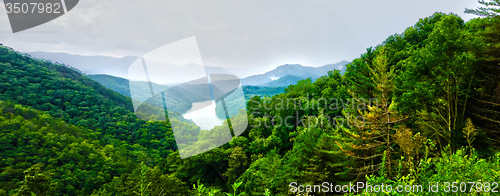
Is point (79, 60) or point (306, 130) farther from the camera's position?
point (79, 60)

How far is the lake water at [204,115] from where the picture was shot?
11102 millimetres

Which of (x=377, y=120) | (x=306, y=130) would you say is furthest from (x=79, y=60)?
(x=377, y=120)

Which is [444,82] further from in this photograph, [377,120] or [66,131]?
[66,131]

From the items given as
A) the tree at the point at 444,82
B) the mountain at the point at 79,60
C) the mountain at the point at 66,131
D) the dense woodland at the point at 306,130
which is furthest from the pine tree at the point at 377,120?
the mountain at the point at 79,60

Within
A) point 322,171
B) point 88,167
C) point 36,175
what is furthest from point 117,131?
point 322,171

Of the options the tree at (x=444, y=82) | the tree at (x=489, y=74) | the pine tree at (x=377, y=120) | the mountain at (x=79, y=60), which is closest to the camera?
the pine tree at (x=377, y=120)

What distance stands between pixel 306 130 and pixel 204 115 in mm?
7602

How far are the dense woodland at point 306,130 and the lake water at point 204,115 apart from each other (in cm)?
321

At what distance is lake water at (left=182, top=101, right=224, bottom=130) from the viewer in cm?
1110

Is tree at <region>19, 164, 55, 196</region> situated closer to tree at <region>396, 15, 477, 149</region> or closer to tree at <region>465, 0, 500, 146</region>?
tree at <region>396, 15, 477, 149</region>

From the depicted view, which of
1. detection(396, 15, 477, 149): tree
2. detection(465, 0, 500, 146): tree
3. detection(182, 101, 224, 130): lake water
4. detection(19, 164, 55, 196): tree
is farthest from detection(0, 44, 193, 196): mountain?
detection(465, 0, 500, 146): tree

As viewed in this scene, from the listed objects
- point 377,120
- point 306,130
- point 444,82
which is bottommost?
point 306,130

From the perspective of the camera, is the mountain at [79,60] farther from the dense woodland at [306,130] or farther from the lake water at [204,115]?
the lake water at [204,115]

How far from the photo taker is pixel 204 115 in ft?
37.3
